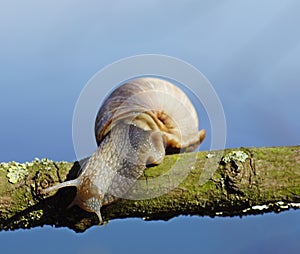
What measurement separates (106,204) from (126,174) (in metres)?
0.17

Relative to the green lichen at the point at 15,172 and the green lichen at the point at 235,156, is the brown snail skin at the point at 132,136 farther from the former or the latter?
the green lichen at the point at 235,156

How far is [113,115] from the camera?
2.59 m

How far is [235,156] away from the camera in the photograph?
181cm

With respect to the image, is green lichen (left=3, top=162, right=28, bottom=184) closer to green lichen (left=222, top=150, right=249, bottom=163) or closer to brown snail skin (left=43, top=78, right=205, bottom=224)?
brown snail skin (left=43, top=78, right=205, bottom=224)


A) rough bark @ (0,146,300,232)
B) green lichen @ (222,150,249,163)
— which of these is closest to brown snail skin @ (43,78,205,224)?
rough bark @ (0,146,300,232)

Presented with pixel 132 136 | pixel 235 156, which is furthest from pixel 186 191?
pixel 132 136

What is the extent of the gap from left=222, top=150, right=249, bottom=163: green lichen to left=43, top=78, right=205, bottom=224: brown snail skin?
295mm

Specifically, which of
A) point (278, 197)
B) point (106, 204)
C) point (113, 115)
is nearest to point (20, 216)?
point (106, 204)

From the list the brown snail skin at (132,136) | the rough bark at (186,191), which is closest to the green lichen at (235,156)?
the rough bark at (186,191)

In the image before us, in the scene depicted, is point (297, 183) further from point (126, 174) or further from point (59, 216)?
point (59, 216)

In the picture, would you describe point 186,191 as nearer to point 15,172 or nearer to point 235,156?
point 235,156

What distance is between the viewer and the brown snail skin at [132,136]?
195 centimetres

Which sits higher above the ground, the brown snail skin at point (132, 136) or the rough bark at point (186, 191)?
the brown snail skin at point (132, 136)

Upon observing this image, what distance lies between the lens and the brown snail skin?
6.41ft
